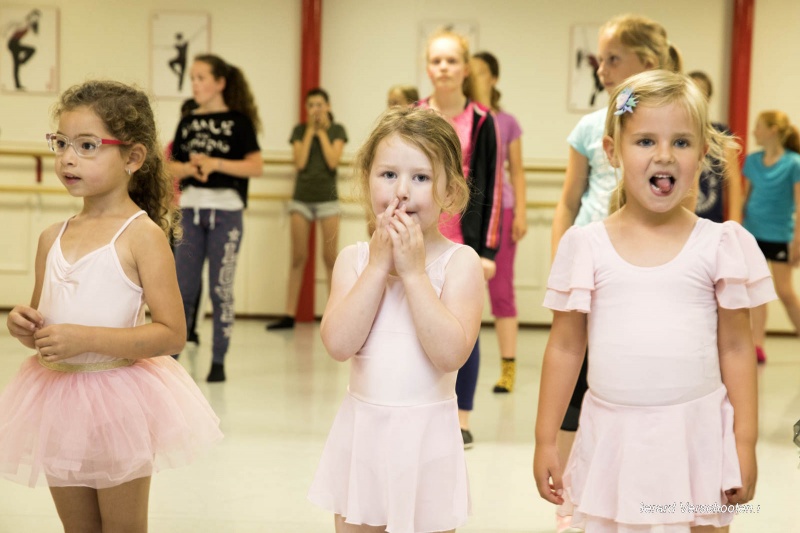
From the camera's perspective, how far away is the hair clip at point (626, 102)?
5.77 ft

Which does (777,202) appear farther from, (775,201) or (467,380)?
(467,380)

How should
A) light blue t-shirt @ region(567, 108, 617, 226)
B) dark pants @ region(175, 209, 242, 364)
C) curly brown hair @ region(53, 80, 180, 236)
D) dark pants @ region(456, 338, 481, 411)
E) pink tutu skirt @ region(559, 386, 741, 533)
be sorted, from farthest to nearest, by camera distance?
dark pants @ region(175, 209, 242, 364)
dark pants @ region(456, 338, 481, 411)
light blue t-shirt @ region(567, 108, 617, 226)
curly brown hair @ region(53, 80, 180, 236)
pink tutu skirt @ region(559, 386, 741, 533)

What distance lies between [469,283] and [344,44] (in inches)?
210

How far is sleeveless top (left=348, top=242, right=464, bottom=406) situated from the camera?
1.71m

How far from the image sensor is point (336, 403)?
14.1ft

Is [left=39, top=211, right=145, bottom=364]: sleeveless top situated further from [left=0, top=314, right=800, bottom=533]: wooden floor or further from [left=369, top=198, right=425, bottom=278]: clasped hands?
[left=0, top=314, right=800, bottom=533]: wooden floor

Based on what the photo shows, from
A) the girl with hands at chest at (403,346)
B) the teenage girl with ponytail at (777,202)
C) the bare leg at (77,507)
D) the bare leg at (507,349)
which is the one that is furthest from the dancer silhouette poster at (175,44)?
the girl with hands at chest at (403,346)

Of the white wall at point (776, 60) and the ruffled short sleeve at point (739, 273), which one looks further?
the white wall at point (776, 60)

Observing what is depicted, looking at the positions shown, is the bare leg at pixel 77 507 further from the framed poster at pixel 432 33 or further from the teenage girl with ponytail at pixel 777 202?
the framed poster at pixel 432 33

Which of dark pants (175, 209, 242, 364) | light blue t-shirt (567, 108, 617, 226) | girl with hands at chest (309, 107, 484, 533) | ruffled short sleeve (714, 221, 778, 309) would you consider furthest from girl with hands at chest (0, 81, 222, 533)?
dark pants (175, 209, 242, 364)

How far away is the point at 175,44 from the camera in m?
6.77

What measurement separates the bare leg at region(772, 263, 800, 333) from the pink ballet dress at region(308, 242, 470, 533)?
4356 mm

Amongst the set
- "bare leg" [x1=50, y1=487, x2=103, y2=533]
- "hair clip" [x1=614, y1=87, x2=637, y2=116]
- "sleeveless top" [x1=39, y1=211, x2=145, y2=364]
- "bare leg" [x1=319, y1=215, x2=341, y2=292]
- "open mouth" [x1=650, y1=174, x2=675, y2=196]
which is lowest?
"bare leg" [x1=50, y1=487, x2=103, y2=533]

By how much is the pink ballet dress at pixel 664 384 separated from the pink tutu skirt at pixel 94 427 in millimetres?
809
